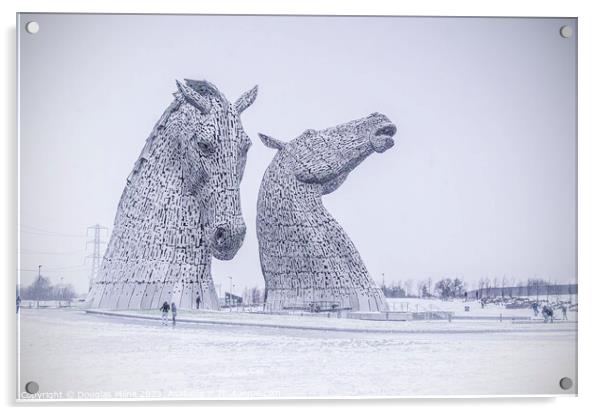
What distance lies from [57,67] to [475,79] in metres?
2.51

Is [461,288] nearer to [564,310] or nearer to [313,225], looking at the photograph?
[564,310]

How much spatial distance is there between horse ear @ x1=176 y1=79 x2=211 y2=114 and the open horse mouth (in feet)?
3.37

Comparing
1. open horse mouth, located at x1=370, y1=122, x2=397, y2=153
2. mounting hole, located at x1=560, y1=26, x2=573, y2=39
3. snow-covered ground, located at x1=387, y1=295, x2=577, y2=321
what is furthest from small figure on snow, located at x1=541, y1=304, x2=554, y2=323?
mounting hole, located at x1=560, y1=26, x2=573, y2=39

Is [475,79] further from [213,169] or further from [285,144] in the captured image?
[213,169]

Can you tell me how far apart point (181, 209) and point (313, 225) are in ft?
2.69

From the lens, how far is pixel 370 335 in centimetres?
492

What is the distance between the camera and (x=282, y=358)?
483 cm

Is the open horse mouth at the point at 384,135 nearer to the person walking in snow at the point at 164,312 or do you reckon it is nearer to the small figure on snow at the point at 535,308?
the small figure on snow at the point at 535,308

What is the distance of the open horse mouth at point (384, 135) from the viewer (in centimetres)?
506

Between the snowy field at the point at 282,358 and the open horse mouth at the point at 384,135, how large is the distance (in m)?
1.09

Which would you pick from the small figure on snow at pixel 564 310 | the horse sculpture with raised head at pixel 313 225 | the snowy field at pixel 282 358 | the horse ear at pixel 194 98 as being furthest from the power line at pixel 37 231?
the small figure on snow at pixel 564 310

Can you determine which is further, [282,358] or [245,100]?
[245,100]

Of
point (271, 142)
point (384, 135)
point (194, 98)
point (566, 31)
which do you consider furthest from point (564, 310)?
point (194, 98)
